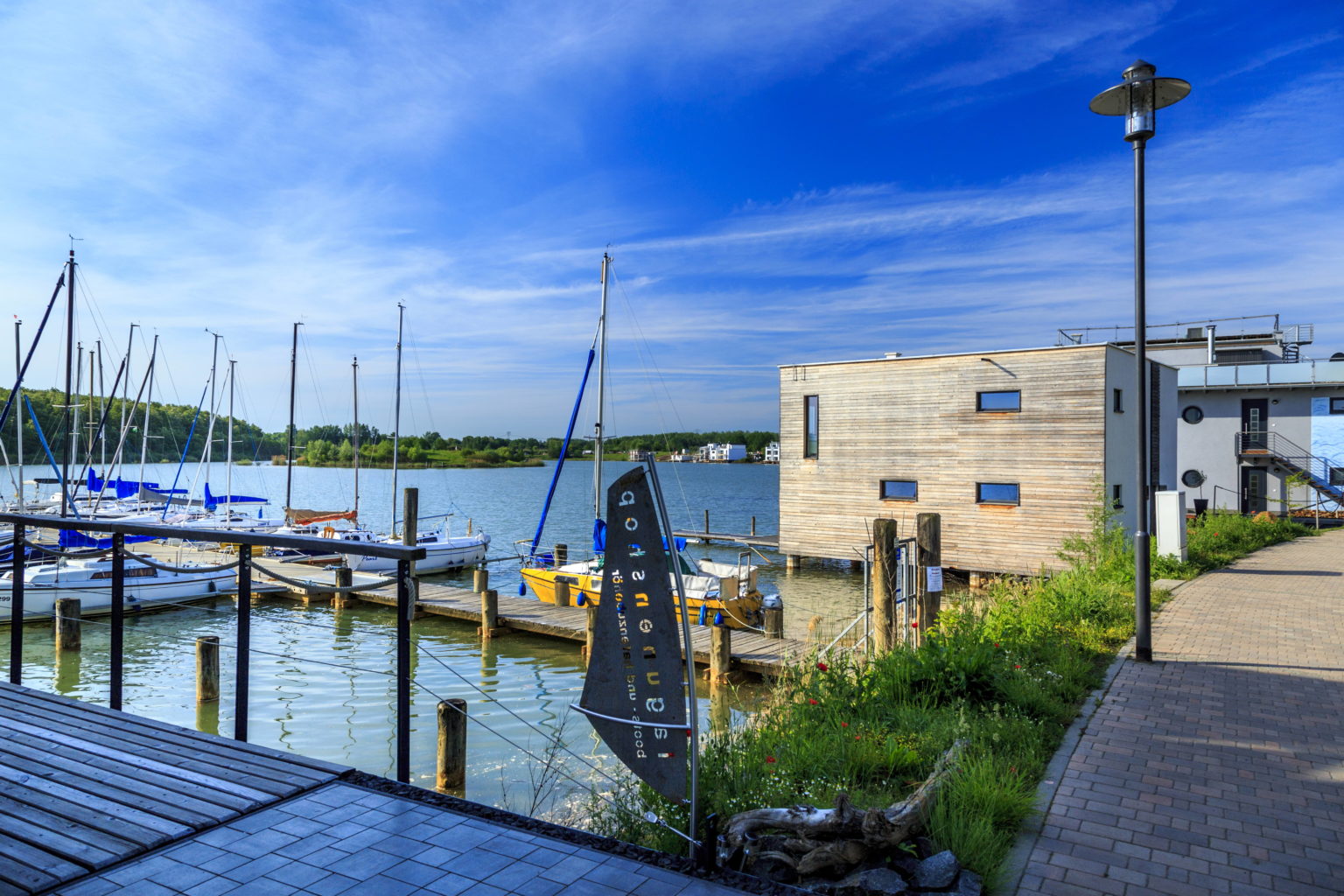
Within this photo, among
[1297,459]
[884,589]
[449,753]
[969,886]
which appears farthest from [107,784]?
[1297,459]

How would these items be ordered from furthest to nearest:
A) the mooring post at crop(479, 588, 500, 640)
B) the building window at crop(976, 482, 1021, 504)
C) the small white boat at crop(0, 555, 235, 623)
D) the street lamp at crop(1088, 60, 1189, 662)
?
the building window at crop(976, 482, 1021, 504) < the small white boat at crop(0, 555, 235, 623) < the mooring post at crop(479, 588, 500, 640) < the street lamp at crop(1088, 60, 1189, 662)

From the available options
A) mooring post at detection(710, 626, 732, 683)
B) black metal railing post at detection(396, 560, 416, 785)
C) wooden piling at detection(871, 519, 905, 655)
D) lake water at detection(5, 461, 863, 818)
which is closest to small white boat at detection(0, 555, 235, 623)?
lake water at detection(5, 461, 863, 818)

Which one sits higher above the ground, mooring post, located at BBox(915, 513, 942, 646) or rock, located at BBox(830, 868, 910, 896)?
mooring post, located at BBox(915, 513, 942, 646)

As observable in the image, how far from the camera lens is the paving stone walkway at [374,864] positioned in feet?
9.37

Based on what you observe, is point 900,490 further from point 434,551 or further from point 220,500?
point 220,500

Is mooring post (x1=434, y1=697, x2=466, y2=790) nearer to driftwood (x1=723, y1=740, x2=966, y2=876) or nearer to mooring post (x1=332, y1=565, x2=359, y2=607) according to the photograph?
driftwood (x1=723, y1=740, x2=966, y2=876)

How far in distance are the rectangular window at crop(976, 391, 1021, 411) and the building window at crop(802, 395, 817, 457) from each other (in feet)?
16.7

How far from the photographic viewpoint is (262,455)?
232 feet

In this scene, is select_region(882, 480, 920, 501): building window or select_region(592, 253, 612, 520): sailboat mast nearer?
select_region(592, 253, 612, 520): sailboat mast

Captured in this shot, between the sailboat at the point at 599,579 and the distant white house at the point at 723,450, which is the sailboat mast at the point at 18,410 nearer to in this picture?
the sailboat at the point at 599,579

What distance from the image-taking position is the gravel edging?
9.93 ft

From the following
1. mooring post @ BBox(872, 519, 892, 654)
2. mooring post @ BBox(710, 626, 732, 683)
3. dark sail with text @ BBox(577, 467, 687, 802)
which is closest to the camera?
dark sail with text @ BBox(577, 467, 687, 802)

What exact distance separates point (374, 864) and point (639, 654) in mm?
1347

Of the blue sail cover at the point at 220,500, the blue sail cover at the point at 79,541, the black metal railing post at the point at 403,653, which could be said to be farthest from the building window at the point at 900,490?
the blue sail cover at the point at 220,500
